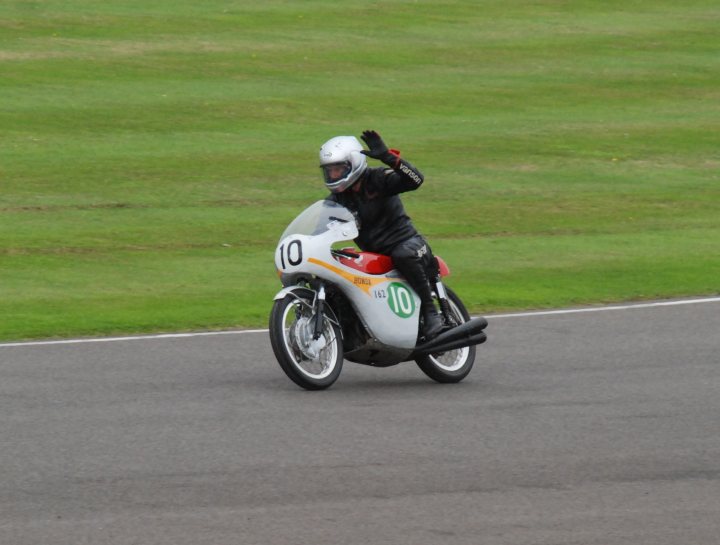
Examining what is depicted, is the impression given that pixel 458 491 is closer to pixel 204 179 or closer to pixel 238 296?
pixel 238 296

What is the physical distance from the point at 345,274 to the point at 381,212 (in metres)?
0.59

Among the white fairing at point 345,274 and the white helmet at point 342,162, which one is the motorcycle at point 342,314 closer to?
the white fairing at point 345,274

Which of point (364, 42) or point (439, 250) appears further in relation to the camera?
point (364, 42)

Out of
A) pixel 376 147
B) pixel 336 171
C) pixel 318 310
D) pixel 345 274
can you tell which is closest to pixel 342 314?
pixel 345 274

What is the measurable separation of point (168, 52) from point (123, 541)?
21411 millimetres

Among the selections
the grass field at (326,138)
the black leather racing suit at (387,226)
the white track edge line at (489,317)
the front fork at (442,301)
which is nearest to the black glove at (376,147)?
the black leather racing suit at (387,226)

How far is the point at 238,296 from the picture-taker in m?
14.5

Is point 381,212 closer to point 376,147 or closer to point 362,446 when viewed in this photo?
point 376,147

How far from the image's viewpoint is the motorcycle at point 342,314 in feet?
33.9

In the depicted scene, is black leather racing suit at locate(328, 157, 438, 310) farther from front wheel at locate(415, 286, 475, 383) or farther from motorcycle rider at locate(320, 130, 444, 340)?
front wheel at locate(415, 286, 475, 383)

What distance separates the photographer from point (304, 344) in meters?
10.3

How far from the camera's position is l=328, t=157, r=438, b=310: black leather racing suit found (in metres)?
10.9

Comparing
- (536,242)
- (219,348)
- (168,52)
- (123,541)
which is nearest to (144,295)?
(219,348)

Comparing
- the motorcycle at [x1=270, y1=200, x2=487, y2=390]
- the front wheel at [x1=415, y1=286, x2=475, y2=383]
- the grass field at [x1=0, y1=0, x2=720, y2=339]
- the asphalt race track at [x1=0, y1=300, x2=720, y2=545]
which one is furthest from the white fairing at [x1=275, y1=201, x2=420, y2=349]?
the grass field at [x1=0, y1=0, x2=720, y2=339]
